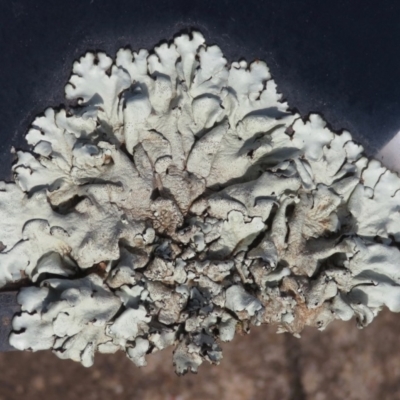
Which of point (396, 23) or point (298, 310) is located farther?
point (396, 23)

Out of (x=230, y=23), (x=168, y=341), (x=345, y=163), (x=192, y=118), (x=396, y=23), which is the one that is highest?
(x=396, y=23)

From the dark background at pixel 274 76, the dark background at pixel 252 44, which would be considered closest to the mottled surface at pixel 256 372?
the dark background at pixel 274 76

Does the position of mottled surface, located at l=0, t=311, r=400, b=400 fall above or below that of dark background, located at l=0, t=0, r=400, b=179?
below

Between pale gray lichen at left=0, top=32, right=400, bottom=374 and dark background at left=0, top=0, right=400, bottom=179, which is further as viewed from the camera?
dark background at left=0, top=0, right=400, bottom=179

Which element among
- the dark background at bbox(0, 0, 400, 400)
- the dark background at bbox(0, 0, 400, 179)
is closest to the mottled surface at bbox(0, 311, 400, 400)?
the dark background at bbox(0, 0, 400, 400)

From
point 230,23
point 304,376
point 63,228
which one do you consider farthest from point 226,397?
point 230,23

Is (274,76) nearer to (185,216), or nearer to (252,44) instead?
(252,44)

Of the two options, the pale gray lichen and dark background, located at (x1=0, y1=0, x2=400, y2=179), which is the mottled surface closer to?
the pale gray lichen

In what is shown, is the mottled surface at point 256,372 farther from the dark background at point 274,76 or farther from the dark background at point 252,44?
the dark background at point 252,44

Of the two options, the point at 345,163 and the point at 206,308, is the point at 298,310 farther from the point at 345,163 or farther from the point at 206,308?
the point at 345,163
